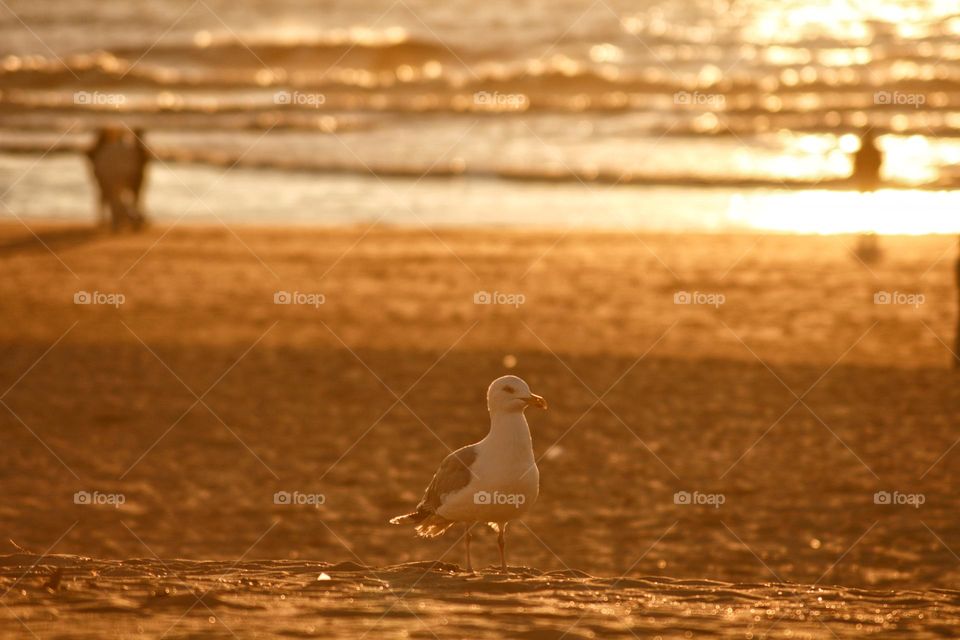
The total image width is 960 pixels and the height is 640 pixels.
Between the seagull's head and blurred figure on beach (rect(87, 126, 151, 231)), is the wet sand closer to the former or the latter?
the seagull's head

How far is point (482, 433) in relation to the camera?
12.6m

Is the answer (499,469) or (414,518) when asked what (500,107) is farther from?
(499,469)

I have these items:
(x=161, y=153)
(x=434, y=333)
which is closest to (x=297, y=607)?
(x=434, y=333)

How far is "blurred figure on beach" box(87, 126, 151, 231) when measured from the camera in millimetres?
25359

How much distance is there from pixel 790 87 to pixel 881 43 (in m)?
11.4

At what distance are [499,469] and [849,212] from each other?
23.0 metres

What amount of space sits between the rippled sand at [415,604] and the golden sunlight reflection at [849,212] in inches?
759

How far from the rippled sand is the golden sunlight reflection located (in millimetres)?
19266

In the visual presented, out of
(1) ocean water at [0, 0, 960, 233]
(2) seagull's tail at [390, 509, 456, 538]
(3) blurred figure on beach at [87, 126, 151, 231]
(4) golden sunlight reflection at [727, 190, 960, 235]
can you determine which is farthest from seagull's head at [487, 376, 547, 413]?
(1) ocean water at [0, 0, 960, 233]

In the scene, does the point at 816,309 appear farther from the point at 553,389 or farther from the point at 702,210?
the point at 702,210

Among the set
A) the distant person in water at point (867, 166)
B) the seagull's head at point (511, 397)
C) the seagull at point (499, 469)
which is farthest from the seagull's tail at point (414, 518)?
the distant person in water at point (867, 166)

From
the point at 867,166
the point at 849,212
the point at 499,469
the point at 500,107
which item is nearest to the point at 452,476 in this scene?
the point at 499,469

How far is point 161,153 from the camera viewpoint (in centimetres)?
3738

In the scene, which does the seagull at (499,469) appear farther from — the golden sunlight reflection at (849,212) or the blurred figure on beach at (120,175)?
the golden sunlight reflection at (849,212)
